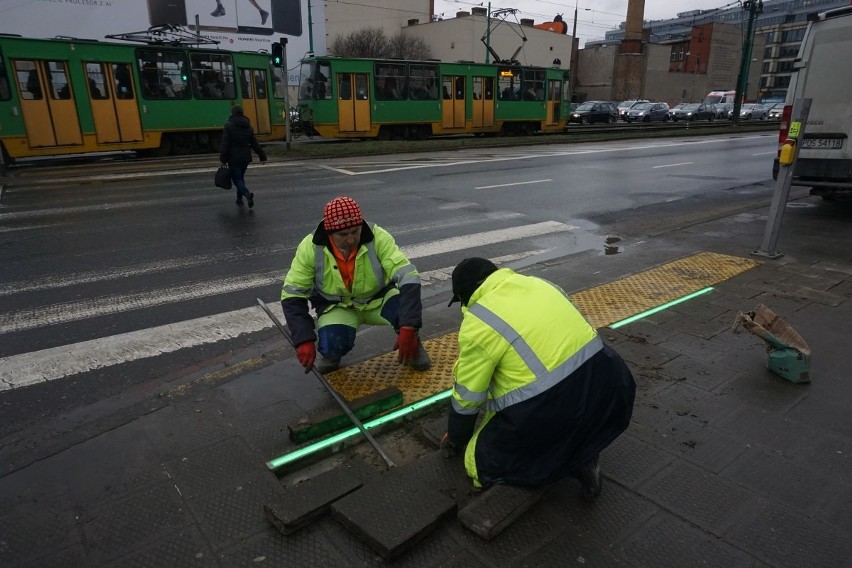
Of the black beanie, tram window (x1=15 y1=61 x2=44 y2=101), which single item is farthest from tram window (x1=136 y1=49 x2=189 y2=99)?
the black beanie

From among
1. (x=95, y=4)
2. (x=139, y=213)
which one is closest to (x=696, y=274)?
(x=139, y=213)

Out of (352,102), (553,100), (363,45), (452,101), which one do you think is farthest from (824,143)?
(363,45)

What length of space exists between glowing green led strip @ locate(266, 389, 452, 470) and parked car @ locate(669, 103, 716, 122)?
4798 cm

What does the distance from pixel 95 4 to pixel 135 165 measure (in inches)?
1466

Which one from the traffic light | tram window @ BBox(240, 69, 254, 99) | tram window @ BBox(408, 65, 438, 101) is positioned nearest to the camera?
the traffic light

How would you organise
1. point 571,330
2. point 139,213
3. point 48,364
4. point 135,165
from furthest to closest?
1. point 135,165
2. point 139,213
3. point 48,364
4. point 571,330

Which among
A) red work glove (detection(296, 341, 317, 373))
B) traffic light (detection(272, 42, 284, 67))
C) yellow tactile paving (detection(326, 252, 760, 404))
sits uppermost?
traffic light (detection(272, 42, 284, 67))

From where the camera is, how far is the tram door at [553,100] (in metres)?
28.9

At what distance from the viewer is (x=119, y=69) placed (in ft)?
56.4

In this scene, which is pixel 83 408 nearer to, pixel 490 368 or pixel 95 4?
pixel 490 368

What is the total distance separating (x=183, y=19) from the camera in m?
48.2

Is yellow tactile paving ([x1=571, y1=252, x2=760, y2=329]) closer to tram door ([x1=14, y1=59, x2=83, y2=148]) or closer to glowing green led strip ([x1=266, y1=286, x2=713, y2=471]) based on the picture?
glowing green led strip ([x1=266, y1=286, x2=713, y2=471])

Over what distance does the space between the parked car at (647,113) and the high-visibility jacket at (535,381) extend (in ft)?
147

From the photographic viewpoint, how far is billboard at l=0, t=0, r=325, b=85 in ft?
135
